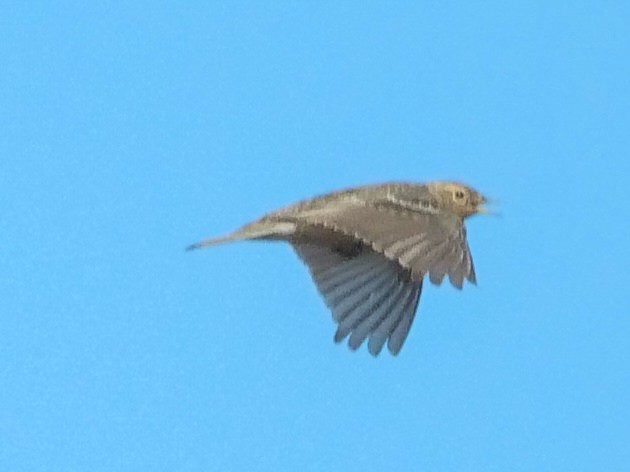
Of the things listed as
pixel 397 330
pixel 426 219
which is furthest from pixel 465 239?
pixel 397 330

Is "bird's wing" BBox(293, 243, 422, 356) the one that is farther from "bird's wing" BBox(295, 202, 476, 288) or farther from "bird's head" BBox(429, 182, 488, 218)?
"bird's head" BBox(429, 182, 488, 218)

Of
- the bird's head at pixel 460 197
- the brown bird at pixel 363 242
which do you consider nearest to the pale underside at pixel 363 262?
the brown bird at pixel 363 242

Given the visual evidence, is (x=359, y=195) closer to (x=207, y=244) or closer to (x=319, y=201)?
(x=319, y=201)

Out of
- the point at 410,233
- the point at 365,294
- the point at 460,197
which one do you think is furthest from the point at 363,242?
the point at 460,197

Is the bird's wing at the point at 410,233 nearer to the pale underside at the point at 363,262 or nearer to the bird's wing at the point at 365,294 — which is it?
the pale underside at the point at 363,262

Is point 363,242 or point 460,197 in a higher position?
point 460,197

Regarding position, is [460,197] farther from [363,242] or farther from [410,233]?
[410,233]
